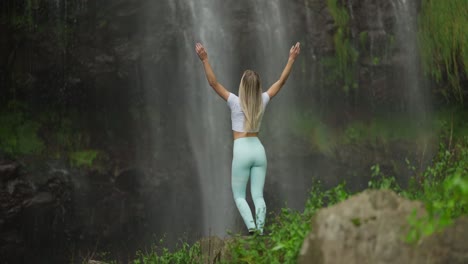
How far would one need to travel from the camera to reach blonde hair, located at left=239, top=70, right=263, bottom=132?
5477 millimetres

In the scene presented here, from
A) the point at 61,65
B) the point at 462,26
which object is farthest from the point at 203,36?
the point at 462,26

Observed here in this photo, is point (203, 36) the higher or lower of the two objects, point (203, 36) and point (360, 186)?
the higher

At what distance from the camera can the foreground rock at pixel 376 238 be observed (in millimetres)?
3256

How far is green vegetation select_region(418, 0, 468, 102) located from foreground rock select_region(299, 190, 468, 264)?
1187cm

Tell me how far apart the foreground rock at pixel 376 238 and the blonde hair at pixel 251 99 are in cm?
217

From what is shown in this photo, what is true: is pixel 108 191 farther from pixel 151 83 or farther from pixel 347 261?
pixel 347 261

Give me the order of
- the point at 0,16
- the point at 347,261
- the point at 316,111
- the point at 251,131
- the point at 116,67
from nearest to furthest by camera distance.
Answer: the point at 347,261 < the point at 251,131 < the point at 0,16 < the point at 116,67 < the point at 316,111

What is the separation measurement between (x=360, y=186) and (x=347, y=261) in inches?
449

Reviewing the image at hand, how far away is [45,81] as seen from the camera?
43.2ft

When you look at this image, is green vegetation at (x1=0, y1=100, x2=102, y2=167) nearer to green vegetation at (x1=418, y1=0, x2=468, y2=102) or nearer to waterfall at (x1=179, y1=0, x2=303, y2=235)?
waterfall at (x1=179, y1=0, x2=303, y2=235)

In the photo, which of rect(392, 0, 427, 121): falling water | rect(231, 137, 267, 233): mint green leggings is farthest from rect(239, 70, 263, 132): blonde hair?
rect(392, 0, 427, 121): falling water

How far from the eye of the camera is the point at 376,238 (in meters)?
3.30

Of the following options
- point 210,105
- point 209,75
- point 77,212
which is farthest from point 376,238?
point 210,105

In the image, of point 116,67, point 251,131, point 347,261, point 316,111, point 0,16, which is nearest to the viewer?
point 347,261
